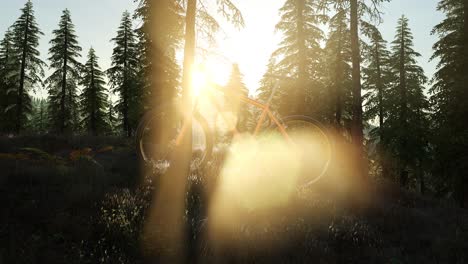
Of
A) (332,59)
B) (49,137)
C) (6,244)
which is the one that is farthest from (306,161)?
(332,59)

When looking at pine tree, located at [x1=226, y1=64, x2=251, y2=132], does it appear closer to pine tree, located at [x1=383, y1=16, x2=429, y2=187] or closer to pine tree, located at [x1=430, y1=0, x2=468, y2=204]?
pine tree, located at [x1=430, y1=0, x2=468, y2=204]

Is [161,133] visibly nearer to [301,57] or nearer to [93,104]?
[301,57]

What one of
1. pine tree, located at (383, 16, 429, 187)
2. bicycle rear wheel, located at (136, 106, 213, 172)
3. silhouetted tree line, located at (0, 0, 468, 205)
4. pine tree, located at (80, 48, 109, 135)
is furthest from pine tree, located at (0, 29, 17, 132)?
pine tree, located at (383, 16, 429, 187)

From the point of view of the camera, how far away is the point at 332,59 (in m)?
23.1

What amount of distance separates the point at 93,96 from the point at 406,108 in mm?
31986

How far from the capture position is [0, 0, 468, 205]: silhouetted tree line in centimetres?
1251

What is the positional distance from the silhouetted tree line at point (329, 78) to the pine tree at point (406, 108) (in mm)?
78

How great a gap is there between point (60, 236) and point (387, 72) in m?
27.7

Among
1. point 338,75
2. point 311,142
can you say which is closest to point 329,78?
point 338,75

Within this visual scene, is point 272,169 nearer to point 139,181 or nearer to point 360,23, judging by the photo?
point 139,181

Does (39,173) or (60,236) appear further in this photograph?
(39,173)

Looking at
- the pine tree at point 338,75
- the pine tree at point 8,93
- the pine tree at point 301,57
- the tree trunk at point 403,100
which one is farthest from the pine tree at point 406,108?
the pine tree at point 8,93

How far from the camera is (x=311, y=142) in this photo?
6348mm

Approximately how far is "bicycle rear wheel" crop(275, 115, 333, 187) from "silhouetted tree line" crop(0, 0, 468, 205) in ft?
2.95
